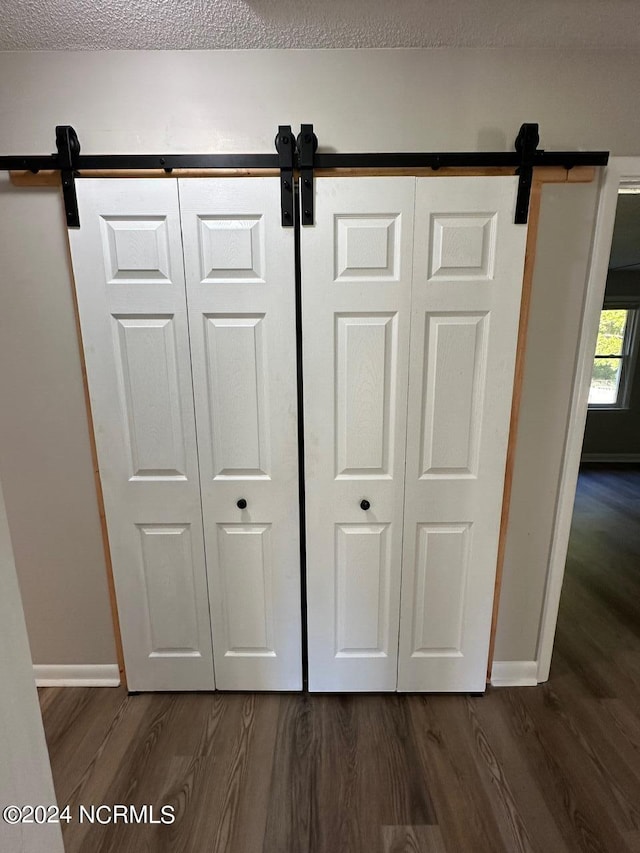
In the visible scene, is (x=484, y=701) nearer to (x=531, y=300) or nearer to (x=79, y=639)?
(x=531, y=300)

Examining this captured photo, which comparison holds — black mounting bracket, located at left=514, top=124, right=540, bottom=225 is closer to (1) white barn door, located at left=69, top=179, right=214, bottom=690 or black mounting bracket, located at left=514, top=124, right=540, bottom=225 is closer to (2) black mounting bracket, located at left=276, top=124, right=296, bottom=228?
(2) black mounting bracket, located at left=276, top=124, right=296, bottom=228

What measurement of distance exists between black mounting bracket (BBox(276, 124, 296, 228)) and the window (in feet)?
15.9

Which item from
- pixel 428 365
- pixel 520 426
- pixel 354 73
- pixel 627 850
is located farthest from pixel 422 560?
pixel 354 73

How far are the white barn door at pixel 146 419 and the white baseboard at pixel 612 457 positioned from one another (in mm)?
5171

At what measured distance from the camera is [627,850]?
1163 millimetres

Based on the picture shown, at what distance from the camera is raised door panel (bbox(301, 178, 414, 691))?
51.2 inches

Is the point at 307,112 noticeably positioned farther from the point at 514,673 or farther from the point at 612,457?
the point at 612,457

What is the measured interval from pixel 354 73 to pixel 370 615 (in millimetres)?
1967

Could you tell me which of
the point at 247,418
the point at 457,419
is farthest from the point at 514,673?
the point at 247,418

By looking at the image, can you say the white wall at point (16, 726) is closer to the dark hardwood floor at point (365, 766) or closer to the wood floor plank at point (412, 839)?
the dark hardwood floor at point (365, 766)

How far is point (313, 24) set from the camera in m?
1.18

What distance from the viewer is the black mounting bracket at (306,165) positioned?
48.8 inches

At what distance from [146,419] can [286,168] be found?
0.99 meters

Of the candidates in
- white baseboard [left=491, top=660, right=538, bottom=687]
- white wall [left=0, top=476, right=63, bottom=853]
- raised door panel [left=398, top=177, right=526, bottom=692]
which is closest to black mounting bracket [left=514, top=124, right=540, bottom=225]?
raised door panel [left=398, top=177, right=526, bottom=692]
